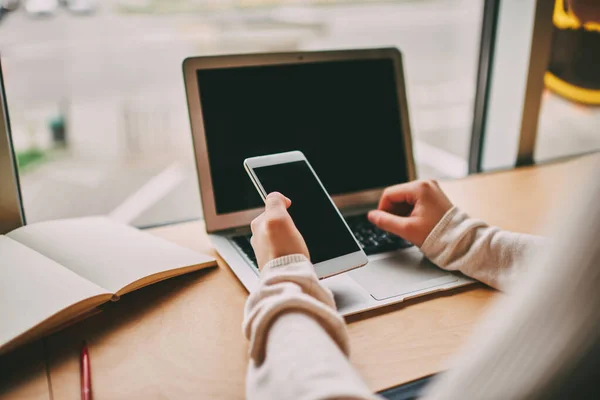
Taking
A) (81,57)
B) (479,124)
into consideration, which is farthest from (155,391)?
(81,57)

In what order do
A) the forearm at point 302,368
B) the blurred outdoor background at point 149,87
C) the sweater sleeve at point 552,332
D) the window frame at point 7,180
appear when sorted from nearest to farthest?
the sweater sleeve at point 552,332 → the forearm at point 302,368 → the window frame at point 7,180 → the blurred outdoor background at point 149,87

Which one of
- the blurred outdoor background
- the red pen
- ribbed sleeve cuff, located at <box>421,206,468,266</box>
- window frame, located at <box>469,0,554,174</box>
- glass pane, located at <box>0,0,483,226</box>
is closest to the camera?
the red pen

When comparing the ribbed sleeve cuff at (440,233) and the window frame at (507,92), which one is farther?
the window frame at (507,92)

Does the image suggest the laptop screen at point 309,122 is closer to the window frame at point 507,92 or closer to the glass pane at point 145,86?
the window frame at point 507,92

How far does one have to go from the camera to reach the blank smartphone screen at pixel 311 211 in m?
0.64

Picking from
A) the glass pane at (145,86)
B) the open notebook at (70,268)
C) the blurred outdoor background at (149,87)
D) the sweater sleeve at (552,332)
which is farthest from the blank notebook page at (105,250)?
the glass pane at (145,86)

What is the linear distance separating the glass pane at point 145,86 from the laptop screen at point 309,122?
1700 mm

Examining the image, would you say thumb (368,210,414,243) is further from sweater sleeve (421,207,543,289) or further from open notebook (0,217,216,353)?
open notebook (0,217,216,353)

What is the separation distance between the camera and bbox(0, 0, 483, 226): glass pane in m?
2.99

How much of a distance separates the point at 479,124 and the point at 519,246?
756 mm

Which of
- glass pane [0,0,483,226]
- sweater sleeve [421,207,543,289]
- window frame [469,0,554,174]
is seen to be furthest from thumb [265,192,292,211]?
glass pane [0,0,483,226]

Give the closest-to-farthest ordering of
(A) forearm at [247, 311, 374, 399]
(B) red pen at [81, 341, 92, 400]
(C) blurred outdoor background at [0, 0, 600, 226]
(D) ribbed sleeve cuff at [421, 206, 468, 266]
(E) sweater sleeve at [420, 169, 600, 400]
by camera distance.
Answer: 1. (E) sweater sleeve at [420, 169, 600, 400]
2. (A) forearm at [247, 311, 374, 399]
3. (B) red pen at [81, 341, 92, 400]
4. (D) ribbed sleeve cuff at [421, 206, 468, 266]
5. (C) blurred outdoor background at [0, 0, 600, 226]

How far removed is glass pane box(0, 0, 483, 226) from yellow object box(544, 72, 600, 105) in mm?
1364

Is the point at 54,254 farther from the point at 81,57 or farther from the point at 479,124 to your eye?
the point at 81,57
